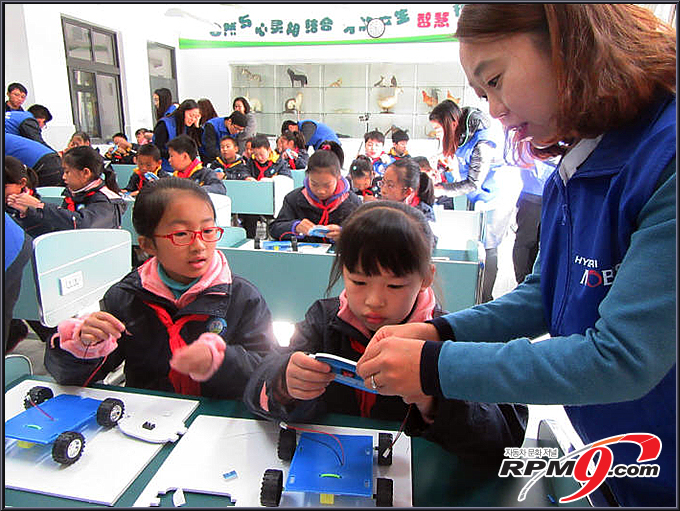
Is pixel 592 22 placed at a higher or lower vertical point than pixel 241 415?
higher

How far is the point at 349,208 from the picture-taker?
2.55m

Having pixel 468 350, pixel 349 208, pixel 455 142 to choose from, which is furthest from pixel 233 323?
pixel 455 142

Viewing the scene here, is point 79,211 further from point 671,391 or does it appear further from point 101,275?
point 671,391

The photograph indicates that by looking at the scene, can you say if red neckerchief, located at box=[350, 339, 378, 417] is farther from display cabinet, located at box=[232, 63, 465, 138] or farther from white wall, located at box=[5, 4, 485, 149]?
display cabinet, located at box=[232, 63, 465, 138]

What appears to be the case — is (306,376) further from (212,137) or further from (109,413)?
(212,137)

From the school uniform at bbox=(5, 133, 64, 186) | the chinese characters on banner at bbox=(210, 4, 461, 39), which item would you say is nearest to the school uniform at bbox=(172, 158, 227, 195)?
the school uniform at bbox=(5, 133, 64, 186)

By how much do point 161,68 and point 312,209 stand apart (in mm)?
6697

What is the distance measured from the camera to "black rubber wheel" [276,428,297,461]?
0.68m

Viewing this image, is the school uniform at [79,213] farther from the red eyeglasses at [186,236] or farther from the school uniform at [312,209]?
the red eyeglasses at [186,236]

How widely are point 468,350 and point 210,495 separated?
0.41m

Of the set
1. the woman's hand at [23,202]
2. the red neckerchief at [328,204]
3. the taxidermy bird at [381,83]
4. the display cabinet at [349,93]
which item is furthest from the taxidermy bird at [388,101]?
the woman's hand at [23,202]

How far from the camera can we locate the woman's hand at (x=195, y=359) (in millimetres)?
750

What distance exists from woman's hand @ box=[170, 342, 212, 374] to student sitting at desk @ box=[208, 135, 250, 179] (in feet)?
12.5

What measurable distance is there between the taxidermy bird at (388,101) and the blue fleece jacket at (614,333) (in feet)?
24.7
